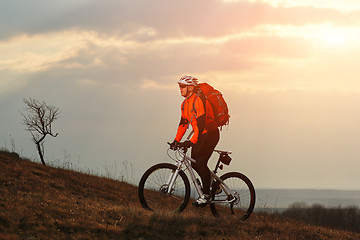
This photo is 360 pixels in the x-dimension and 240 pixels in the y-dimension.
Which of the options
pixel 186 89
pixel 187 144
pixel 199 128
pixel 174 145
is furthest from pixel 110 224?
pixel 186 89

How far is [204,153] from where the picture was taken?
10172 mm

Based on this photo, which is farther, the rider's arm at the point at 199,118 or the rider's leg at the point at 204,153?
the rider's leg at the point at 204,153

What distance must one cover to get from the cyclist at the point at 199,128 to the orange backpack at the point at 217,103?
0.10 meters

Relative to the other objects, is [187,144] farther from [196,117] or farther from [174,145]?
[196,117]

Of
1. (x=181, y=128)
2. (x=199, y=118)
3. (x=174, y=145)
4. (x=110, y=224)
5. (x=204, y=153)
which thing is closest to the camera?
(x=110, y=224)

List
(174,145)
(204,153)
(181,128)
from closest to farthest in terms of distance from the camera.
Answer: (174,145) < (204,153) < (181,128)

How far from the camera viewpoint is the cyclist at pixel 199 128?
994cm

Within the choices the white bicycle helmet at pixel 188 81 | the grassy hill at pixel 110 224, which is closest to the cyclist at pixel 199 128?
the white bicycle helmet at pixel 188 81

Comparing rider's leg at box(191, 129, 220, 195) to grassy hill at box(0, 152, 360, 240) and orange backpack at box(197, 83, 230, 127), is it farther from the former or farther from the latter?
grassy hill at box(0, 152, 360, 240)

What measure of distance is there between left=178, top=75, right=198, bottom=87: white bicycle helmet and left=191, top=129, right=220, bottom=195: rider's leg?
4.04 feet

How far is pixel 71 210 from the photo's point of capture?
9.70m

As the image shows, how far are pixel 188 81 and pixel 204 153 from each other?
174cm

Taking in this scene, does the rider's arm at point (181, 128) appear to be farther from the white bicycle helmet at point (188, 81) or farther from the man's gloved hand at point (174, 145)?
the white bicycle helmet at point (188, 81)

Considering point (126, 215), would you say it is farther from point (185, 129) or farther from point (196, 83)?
point (196, 83)
